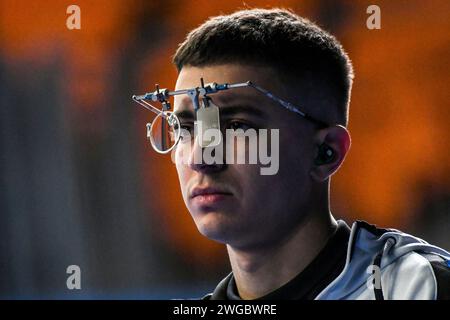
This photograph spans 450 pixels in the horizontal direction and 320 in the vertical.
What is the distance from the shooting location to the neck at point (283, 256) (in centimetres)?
150

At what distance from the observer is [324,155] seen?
1.53 metres

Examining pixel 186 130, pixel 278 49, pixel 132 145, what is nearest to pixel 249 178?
pixel 186 130

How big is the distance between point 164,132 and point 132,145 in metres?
0.53

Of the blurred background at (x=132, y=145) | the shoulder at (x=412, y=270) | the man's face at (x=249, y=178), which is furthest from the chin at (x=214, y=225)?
the blurred background at (x=132, y=145)

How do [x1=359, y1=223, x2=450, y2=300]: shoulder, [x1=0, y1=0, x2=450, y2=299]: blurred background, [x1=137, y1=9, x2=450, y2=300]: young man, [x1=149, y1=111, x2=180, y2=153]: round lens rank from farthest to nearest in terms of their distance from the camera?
[x1=0, y1=0, x2=450, y2=299]: blurred background
[x1=149, y1=111, x2=180, y2=153]: round lens
[x1=137, y1=9, x2=450, y2=300]: young man
[x1=359, y1=223, x2=450, y2=300]: shoulder

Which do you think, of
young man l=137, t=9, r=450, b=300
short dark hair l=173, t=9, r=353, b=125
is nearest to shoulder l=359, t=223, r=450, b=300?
young man l=137, t=9, r=450, b=300

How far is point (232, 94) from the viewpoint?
4.83 feet

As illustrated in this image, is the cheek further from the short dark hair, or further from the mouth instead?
the short dark hair

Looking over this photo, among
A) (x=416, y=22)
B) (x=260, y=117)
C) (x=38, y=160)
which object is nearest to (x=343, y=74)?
(x=260, y=117)

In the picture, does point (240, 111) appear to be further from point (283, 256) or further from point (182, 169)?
point (283, 256)

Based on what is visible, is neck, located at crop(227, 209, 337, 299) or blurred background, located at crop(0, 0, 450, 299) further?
blurred background, located at crop(0, 0, 450, 299)

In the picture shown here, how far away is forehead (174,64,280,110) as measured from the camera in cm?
147

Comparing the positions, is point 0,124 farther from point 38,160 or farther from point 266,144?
point 266,144

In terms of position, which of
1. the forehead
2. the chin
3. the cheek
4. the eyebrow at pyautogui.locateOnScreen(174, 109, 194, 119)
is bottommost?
the chin
